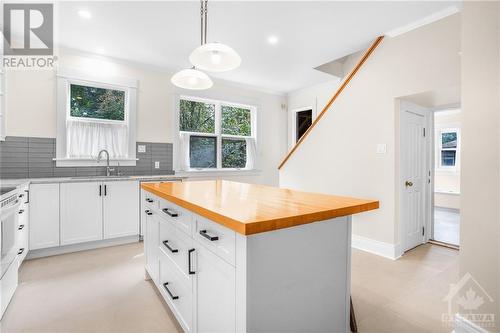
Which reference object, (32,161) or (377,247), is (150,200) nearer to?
(32,161)

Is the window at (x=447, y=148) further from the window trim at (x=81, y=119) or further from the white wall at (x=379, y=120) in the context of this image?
the window trim at (x=81, y=119)

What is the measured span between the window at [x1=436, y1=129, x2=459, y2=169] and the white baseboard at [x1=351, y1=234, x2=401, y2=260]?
15.1 feet

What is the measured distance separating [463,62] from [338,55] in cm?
245

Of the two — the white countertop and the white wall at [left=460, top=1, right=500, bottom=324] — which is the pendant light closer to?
the white wall at [left=460, top=1, right=500, bottom=324]

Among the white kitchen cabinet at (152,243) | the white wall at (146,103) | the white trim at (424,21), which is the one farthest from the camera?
the white wall at (146,103)

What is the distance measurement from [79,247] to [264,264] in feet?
10.7

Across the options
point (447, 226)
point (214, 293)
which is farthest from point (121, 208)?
point (447, 226)

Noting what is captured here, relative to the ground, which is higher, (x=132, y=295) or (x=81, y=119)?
(x=81, y=119)

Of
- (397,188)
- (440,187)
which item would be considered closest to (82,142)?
(397,188)

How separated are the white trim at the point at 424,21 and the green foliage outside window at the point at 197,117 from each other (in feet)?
10.7

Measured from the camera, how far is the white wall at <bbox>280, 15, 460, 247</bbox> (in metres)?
2.74

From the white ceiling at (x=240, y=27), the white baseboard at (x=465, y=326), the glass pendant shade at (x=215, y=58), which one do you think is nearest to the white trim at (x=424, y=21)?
the white ceiling at (x=240, y=27)

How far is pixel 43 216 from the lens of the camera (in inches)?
120

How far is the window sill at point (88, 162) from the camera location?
3609 millimetres
